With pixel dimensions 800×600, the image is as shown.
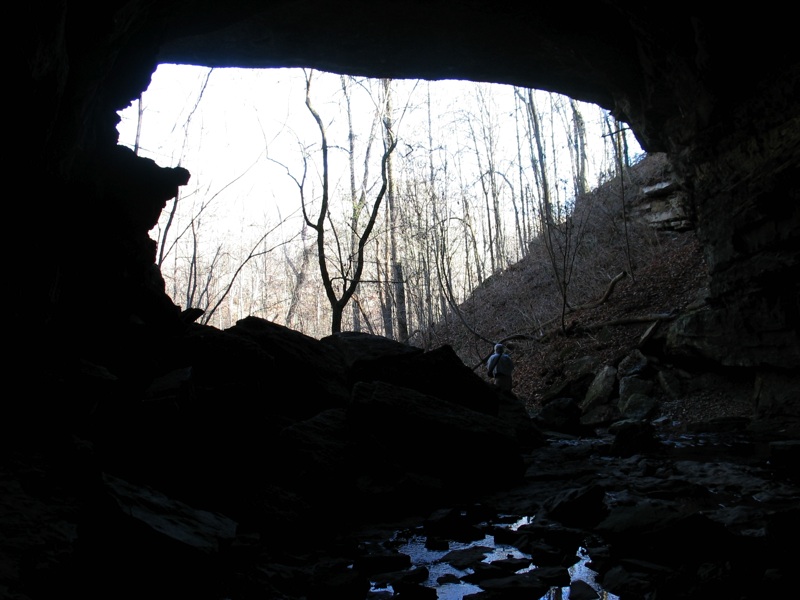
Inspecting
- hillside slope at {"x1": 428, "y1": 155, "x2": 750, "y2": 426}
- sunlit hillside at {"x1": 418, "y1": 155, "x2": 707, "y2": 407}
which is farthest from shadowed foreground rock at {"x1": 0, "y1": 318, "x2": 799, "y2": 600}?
sunlit hillside at {"x1": 418, "y1": 155, "x2": 707, "y2": 407}

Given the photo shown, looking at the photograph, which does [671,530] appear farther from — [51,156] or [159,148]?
[159,148]

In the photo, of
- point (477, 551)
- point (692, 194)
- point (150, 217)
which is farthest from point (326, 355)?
point (692, 194)

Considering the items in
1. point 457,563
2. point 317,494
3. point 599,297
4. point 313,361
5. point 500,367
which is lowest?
point 457,563

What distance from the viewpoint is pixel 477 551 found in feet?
12.0

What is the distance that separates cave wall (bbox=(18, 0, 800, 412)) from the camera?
179 inches

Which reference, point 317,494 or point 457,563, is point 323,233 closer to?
point 317,494

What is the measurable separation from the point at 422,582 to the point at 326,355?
4787 mm

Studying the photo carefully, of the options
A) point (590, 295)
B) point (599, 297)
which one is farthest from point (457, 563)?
point (590, 295)

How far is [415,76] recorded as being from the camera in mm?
10734

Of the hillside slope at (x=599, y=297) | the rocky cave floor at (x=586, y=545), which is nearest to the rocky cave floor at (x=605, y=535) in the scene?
the rocky cave floor at (x=586, y=545)

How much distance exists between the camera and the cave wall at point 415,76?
4.54m

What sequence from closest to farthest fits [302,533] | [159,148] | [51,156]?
1. [302,533]
2. [51,156]
3. [159,148]

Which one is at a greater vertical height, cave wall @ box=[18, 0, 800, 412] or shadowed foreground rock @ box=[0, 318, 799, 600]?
cave wall @ box=[18, 0, 800, 412]

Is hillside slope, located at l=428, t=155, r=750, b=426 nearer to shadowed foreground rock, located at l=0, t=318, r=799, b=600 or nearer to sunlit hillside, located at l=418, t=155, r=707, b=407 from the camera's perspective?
sunlit hillside, located at l=418, t=155, r=707, b=407
